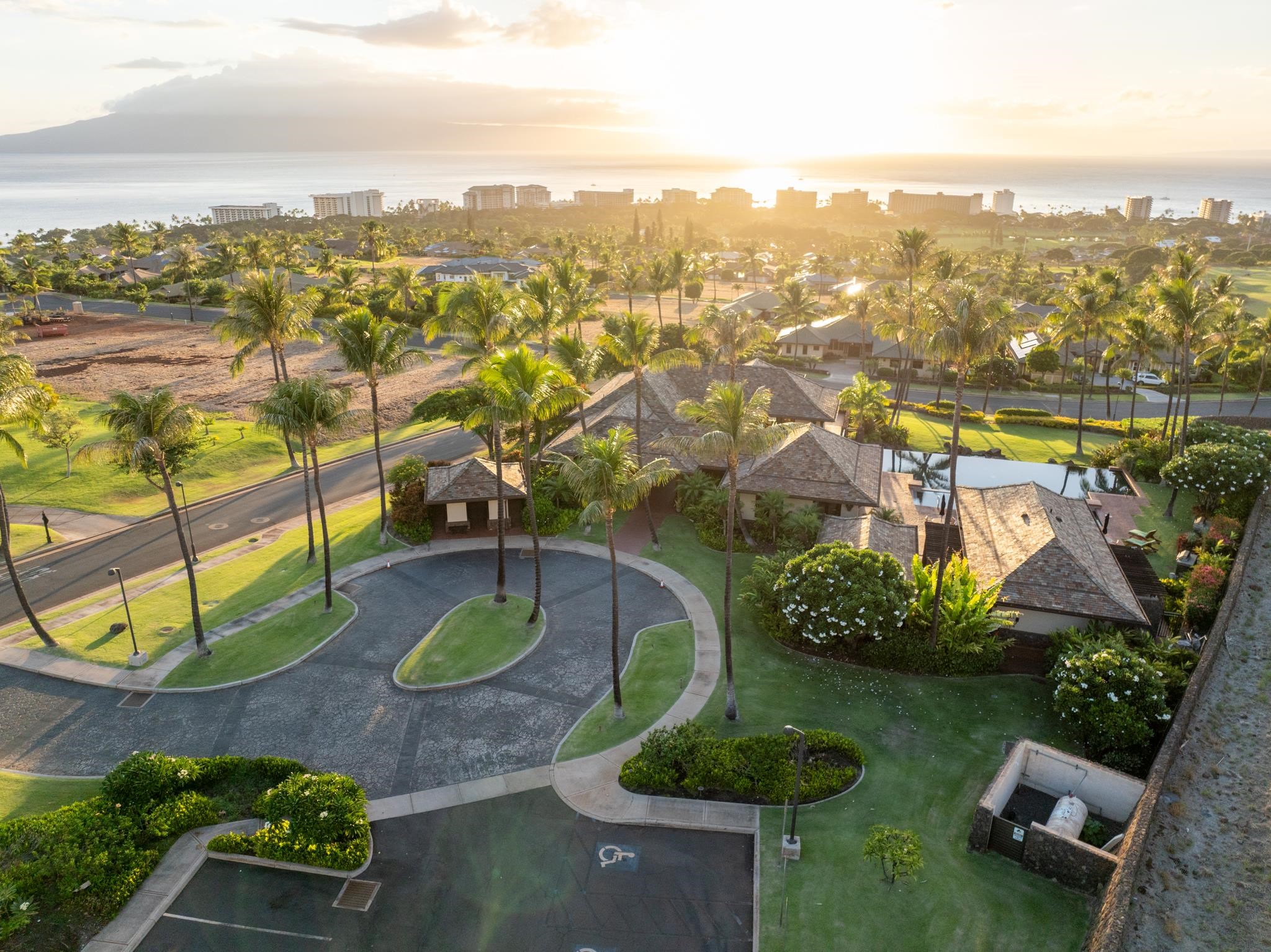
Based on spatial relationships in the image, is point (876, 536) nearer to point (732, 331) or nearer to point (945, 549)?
point (945, 549)

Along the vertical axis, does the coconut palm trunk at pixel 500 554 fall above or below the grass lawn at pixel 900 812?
above

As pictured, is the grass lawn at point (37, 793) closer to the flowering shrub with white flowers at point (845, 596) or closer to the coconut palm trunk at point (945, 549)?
the flowering shrub with white flowers at point (845, 596)

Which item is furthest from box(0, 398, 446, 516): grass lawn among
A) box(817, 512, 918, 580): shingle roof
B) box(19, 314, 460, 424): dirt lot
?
box(817, 512, 918, 580): shingle roof

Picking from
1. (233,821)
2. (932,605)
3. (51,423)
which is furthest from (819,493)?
(51,423)

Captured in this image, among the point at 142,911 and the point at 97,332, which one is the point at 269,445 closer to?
the point at 142,911

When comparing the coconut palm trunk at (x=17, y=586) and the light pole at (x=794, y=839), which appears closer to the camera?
the light pole at (x=794, y=839)

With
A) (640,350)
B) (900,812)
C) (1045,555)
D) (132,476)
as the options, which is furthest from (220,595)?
(1045,555)

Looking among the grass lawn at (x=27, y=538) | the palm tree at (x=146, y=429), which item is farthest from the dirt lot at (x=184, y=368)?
the palm tree at (x=146, y=429)
